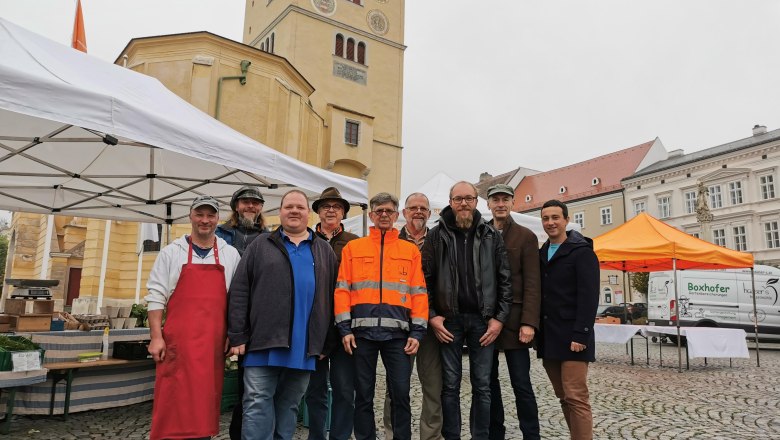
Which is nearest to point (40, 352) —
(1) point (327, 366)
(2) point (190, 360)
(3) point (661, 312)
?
(2) point (190, 360)

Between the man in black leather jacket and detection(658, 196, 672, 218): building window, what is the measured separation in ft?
135

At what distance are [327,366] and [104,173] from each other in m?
4.25

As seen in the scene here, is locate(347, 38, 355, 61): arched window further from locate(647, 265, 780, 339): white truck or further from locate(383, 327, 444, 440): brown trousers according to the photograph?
locate(383, 327, 444, 440): brown trousers

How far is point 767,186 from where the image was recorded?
3366 centimetres

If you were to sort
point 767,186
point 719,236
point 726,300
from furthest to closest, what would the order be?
point 719,236 < point 767,186 < point 726,300

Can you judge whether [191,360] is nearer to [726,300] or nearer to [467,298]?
[467,298]

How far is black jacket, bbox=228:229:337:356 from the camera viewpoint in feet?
10.5

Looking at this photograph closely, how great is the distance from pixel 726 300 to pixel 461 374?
51.5 feet

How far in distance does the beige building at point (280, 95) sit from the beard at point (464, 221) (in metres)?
15.6

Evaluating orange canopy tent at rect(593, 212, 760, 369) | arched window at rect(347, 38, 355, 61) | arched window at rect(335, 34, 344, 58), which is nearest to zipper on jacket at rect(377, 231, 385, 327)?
orange canopy tent at rect(593, 212, 760, 369)

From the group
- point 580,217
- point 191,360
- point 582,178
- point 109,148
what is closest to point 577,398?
point 191,360

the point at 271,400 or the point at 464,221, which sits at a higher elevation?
the point at 464,221

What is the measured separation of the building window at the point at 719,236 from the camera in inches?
1425

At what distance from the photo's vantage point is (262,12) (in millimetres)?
28000
